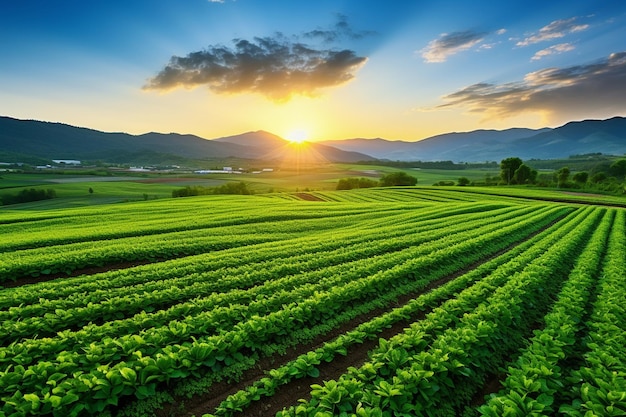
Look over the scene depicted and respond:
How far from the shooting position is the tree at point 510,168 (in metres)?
124

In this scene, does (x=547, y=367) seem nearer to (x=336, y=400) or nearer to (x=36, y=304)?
(x=336, y=400)

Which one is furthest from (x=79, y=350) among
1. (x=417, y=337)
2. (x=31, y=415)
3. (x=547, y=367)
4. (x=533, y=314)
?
(x=533, y=314)

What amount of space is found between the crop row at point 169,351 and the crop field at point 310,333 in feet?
0.15

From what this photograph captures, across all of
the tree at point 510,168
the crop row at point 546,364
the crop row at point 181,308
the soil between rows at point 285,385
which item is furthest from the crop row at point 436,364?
the tree at point 510,168

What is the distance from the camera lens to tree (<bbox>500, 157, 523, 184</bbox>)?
123938mm

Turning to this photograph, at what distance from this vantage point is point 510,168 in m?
125

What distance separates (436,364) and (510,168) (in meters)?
142

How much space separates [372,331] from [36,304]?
12.6 metres

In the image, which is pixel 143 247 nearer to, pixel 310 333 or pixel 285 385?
pixel 310 333

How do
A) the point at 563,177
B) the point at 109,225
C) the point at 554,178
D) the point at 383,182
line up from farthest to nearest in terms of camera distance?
the point at 383,182, the point at 554,178, the point at 563,177, the point at 109,225

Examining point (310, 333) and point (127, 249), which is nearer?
point (310, 333)

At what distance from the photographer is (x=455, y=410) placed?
7.46m

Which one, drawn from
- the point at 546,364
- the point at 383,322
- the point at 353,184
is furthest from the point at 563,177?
the point at 546,364

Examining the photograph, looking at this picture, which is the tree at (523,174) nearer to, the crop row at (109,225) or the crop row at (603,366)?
the crop row at (109,225)
